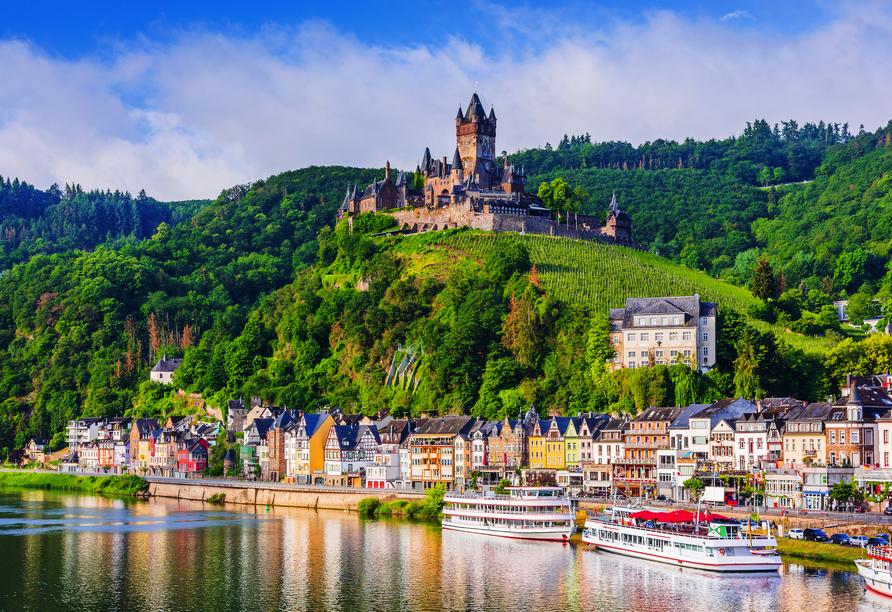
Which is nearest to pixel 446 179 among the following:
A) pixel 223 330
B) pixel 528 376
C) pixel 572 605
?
pixel 223 330

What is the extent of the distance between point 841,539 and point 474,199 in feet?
278

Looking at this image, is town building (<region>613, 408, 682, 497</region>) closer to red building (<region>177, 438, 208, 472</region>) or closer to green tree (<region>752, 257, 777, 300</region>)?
green tree (<region>752, 257, 777, 300</region>)

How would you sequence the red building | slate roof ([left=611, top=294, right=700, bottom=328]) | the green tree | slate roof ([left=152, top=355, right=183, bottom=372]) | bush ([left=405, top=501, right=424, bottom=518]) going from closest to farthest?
bush ([left=405, top=501, right=424, bottom=518])
slate roof ([left=611, top=294, right=700, bottom=328])
the green tree
the red building
slate roof ([left=152, top=355, right=183, bottom=372])

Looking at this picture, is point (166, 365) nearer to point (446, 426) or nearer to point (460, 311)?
point (460, 311)

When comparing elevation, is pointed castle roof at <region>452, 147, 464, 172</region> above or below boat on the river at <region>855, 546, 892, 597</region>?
above

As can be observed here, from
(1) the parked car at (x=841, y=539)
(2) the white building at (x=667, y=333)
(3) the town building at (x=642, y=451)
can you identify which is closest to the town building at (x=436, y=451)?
(3) the town building at (x=642, y=451)

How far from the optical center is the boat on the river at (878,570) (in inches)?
1948

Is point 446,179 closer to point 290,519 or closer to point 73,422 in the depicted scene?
point 73,422

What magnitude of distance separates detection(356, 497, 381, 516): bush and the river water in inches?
238

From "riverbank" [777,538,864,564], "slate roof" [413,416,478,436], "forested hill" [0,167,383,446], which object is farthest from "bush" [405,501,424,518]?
"forested hill" [0,167,383,446]

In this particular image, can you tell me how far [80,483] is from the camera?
395 feet

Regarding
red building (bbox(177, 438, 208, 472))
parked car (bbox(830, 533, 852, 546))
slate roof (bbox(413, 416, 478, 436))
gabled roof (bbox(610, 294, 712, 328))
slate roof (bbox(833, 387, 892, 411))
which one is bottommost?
parked car (bbox(830, 533, 852, 546))

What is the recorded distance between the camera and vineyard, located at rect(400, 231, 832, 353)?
110 metres

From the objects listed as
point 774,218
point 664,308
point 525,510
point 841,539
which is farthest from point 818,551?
point 774,218
